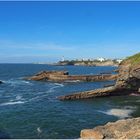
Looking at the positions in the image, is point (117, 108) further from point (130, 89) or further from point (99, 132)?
point (99, 132)

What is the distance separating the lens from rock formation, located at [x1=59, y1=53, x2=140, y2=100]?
223 feet

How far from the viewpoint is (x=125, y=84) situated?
71125 mm

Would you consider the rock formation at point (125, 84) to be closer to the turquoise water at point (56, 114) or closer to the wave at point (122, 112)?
the turquoise water at point (56, 114)

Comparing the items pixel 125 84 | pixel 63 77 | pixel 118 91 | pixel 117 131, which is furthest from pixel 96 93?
pixel 63 77

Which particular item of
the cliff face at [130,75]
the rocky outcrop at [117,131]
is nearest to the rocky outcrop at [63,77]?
the cliff face at [130,75]

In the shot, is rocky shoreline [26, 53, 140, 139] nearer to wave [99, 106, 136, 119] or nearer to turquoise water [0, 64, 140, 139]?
turquoise water [0, 64, 140, 139]

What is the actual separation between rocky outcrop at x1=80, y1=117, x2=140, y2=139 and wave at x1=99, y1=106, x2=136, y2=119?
15001mm

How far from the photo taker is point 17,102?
63.2m

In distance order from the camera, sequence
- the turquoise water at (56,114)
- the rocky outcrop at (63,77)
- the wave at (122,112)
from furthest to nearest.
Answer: the rocky outcrop at (63,77)
the wave at (122,112)
the turquoise water at (56,114)

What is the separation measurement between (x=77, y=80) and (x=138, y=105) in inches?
2368

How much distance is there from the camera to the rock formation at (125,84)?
6806 cm

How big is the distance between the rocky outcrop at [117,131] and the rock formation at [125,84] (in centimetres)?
3386

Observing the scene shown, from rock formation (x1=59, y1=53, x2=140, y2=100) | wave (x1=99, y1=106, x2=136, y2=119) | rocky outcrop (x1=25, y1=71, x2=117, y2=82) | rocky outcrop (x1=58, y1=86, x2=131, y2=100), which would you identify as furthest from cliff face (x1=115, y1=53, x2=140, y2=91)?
rocky outcrop (x1=25, y1=71, x2=117, y2=82)

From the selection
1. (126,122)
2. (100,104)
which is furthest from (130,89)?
(126,122)
